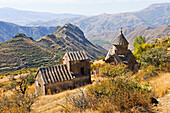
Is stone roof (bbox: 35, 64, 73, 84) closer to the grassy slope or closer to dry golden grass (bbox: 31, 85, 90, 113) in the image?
dry golden grass (bbox: 31, 85, 90, 113)

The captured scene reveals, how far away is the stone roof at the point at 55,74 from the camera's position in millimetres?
21163

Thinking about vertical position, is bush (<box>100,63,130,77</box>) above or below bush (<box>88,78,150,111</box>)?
above

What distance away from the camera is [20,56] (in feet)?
353

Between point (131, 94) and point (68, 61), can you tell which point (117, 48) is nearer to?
point (68, 61)

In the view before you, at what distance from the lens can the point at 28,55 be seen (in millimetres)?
113625

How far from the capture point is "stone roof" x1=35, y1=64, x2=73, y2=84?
69.4ft

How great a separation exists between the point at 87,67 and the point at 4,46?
116m

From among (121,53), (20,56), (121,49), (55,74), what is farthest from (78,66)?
(20,56)

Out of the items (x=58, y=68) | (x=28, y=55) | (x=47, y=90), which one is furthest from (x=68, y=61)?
(x=28, y=55)

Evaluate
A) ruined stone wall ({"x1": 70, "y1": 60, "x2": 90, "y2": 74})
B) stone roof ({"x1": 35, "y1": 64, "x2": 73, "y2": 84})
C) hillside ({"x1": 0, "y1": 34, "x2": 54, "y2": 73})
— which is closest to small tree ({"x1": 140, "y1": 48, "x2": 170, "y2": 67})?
ruined stone wall ({"x1": 70, "y1": 60, "x2": 90, "y2": 74})

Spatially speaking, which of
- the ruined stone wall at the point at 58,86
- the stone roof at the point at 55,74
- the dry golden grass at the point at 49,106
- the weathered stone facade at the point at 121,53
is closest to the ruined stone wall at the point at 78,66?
the stone roof at the point at 55,74

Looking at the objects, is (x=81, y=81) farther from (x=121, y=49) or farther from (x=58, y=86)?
(x=121, y=49)

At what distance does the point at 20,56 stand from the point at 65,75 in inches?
3883

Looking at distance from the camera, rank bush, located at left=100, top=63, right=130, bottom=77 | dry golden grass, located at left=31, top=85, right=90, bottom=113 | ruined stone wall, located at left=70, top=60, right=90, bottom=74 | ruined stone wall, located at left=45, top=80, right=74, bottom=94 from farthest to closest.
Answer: ruined stone wall, located at left=70, top=60, right=90, bottom=74 < ruined stone wall, located at left=45, top=80, right=74, bottom=94 < dry golden grass, located at left=31, top=85, right=90, bottom=113 < bush, located at left=100, top=63, right=130, bottom=77
